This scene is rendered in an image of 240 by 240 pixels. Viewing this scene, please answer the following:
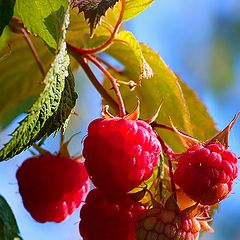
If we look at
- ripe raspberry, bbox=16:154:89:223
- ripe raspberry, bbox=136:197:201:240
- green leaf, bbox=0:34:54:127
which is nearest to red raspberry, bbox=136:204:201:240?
ripe raspberry, bbox=136:197:201:240

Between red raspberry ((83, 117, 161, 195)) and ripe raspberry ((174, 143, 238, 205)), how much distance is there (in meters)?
0.05

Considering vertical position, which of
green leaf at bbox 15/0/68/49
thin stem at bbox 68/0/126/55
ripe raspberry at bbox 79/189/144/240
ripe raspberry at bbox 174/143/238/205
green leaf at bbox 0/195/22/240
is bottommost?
green leaf at bbox 0/195/22/240

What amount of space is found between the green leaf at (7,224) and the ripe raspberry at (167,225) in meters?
0.22

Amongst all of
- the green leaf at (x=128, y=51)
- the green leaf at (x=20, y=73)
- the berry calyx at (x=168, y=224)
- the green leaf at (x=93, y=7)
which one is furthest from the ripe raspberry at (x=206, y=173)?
the green leaf at (x=20, y=73)

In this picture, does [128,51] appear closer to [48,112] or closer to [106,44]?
[106,44]

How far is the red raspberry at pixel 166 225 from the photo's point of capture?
107 centimetres

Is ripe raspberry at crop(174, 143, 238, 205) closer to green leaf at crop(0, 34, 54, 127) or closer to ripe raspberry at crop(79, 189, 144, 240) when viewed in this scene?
ripe raspberry at crop(79, 189, 144, 240)

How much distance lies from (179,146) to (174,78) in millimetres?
142

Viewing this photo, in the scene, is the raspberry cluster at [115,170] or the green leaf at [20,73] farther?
the green leaf at [20,73]

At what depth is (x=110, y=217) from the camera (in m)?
1.12

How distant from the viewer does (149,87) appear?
4.75 feet

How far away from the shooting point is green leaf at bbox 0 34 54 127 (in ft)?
5.17

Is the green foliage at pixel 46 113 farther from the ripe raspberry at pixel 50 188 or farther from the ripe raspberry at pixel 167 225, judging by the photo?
the ripe raspberry at pixel 50 188

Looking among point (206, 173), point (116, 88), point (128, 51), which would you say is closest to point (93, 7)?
point (116, 88)
